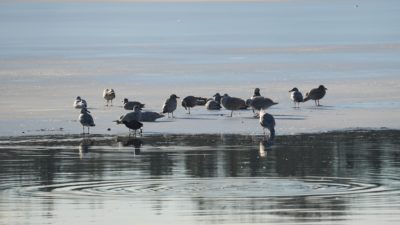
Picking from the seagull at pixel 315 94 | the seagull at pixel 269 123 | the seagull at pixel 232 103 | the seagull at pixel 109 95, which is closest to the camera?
the seagull at pixel 269 123

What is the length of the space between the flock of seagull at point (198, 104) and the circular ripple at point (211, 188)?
5.62 metres

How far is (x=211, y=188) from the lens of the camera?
1450cm

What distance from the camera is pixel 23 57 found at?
44.9 meters

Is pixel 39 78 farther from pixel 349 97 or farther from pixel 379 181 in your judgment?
pixel 379 181

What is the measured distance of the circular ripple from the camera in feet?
45.9

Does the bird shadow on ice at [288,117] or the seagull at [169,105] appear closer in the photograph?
the bird shadow on ice at [288,117]

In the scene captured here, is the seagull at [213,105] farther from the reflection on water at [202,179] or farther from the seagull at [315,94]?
the reflection on water at [202,179]

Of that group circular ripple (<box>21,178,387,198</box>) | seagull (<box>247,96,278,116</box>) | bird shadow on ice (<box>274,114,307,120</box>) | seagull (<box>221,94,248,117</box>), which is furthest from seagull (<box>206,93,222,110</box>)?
circular ripple (<box>21,178,387,198</box>)

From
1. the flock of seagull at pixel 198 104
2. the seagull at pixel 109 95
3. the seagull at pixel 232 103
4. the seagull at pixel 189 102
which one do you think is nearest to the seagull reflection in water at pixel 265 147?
the flock of seagull at pixel 198 104

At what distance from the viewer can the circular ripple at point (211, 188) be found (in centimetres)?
1398

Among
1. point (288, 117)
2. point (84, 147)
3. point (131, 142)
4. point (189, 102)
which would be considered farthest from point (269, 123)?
point (189, 102)

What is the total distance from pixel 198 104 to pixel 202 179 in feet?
37.9

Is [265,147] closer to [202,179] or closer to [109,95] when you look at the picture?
[202,179]

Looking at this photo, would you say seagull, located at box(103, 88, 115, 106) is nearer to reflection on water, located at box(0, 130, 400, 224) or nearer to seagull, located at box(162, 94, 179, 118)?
seagull, located at box(162, 94, 179, 118)
